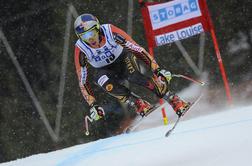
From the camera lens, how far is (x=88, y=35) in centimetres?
635

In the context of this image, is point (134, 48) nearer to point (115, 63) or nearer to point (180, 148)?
point (115, 63)

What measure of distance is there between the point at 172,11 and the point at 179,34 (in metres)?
0.36

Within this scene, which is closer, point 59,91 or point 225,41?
point 225,41

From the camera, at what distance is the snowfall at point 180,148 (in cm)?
423

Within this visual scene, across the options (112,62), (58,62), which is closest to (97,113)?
(112,62)

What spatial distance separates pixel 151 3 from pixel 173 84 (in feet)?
4.59

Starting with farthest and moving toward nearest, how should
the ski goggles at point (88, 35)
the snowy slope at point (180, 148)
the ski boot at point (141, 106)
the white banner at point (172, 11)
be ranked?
the white banner at point (172, 11) < the ski boot at point (141, 106) < the ski goggles at point (88, 35) < the snowy slope at point (180, 148)

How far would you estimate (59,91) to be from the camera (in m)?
8.60

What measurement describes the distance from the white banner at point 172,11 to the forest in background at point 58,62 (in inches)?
17.1

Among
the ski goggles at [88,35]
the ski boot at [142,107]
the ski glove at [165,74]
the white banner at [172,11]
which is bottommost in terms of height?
the ski boot at [142,107]

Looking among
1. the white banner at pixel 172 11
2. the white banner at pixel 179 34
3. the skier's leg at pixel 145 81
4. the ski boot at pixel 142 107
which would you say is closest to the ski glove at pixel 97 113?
the skier's leg at pixel 145 81

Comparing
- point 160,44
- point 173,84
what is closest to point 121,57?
point 160,44

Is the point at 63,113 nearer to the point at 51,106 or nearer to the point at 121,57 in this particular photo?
the point at 51,106

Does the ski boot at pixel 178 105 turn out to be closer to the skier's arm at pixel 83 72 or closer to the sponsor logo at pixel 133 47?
the sponsor logo at pixel 133 47
